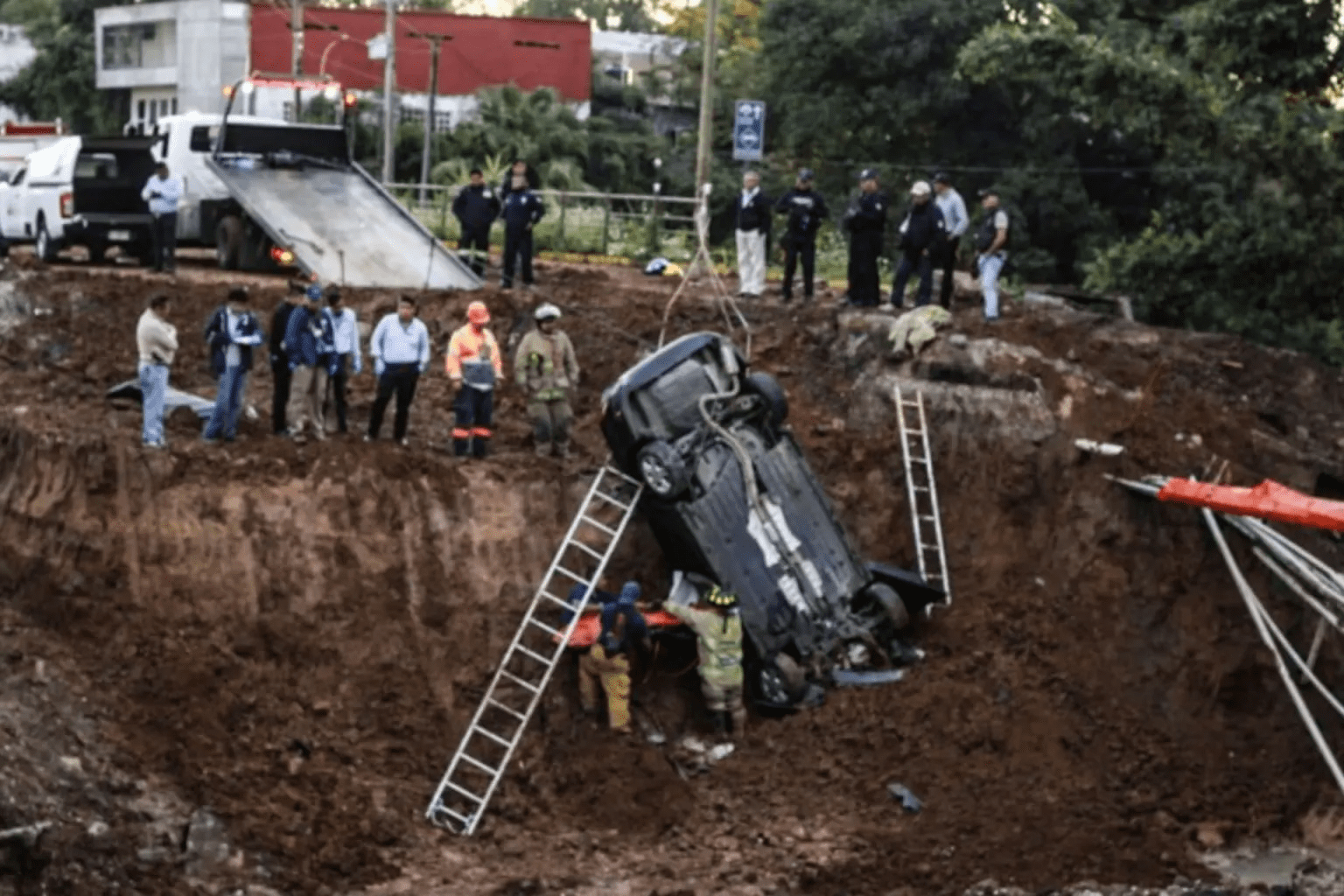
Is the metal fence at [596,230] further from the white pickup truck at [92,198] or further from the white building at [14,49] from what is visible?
the white building at [14,49]

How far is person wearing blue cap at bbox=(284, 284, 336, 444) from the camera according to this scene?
23094mm

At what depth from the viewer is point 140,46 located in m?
74.6

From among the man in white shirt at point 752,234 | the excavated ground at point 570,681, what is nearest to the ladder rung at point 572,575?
the excavated ground at point 570,681

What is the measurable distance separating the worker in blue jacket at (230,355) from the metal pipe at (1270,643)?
8.83 metres

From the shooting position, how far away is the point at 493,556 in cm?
2255

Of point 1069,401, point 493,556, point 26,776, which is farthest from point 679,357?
point 26,776

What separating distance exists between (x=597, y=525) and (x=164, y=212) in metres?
10.8

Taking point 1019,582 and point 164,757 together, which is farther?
point 1019,582

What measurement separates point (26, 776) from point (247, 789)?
182 cm

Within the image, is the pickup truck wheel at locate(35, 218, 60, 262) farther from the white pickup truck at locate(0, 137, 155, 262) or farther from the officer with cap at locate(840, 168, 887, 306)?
the officer with cap at locate(840, 168, 887, 306)

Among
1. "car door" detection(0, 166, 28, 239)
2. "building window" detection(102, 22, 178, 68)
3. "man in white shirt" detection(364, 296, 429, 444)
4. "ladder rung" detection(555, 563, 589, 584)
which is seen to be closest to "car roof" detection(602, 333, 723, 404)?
"ladder rung" detection(555, 563, 589, 584)

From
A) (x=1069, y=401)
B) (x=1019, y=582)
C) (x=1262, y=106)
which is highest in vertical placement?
(x=1262, y=106)

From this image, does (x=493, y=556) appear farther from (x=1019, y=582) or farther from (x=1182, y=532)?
(x=1182, y=532)

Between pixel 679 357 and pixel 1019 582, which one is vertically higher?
pixel 679 357
